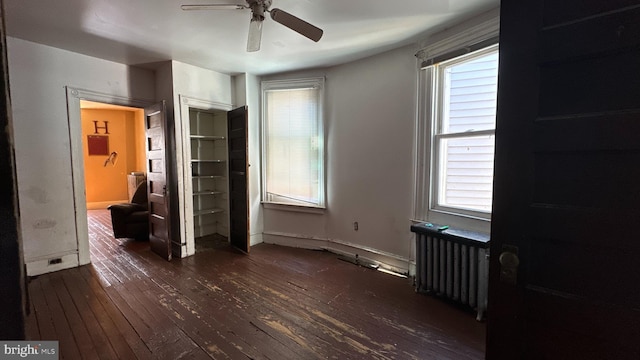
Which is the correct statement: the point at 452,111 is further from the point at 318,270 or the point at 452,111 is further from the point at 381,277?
the point at 318,270

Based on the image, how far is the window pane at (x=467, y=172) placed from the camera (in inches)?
97.2

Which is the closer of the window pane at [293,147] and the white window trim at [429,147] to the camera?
the white window trim at [429,147]

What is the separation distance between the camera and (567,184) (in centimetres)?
82

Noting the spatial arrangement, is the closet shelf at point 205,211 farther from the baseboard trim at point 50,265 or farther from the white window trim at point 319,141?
the baseboard trim at point 50,265

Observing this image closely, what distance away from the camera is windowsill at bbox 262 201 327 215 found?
3.97 m

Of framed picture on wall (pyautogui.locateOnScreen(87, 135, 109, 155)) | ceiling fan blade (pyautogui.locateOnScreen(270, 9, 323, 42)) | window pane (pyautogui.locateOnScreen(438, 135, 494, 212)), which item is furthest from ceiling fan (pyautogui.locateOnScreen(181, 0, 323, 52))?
framed picture on wall (pyautogui.locateOnScreen(87, 135, 109, 155))

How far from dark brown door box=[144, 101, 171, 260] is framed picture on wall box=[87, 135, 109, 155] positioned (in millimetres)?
4446

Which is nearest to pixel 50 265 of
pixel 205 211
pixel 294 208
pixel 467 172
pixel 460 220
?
pixel 205 211

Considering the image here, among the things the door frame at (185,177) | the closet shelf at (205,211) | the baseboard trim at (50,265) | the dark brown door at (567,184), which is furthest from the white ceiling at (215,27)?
the baseboard trim at (50,265)

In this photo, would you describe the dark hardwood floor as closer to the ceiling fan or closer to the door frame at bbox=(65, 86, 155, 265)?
the door frame at bbox=(65, 86, 155, 265)

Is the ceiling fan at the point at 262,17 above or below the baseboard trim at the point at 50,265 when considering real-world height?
above

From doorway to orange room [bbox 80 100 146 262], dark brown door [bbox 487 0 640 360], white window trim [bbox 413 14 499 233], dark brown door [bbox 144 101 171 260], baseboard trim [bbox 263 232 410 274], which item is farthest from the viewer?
doorway to orange room [bbox 80 100 146 262]

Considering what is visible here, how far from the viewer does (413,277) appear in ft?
9.93

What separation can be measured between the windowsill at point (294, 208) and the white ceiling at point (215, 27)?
196cm
